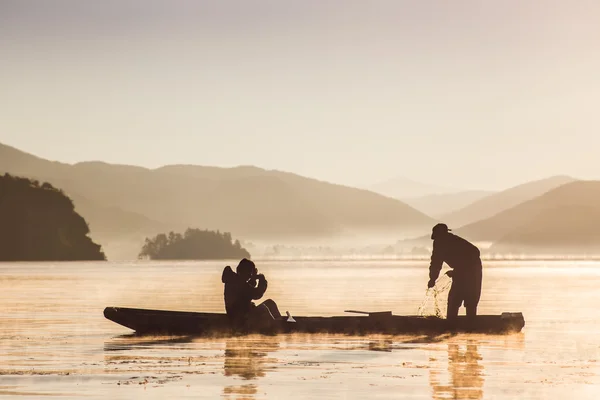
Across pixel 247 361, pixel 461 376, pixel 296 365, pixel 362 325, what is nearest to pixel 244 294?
pixel 362 325

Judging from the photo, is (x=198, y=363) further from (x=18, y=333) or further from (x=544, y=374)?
(x=18, y=333)

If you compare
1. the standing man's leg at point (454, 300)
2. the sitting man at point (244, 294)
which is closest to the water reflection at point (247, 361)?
the sitting man at point (244, 294)

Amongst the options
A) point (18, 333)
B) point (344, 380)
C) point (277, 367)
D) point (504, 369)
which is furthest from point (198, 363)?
point (18, 333)

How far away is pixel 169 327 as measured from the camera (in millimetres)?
36469

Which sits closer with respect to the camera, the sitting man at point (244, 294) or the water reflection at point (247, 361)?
the water reflection at point (247, 361)

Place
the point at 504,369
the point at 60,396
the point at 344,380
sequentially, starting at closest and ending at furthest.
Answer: the point at 60,396, the point at 344,380, the point at 504,369

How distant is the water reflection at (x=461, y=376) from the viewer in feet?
71.6

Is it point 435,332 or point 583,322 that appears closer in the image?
point 435,332

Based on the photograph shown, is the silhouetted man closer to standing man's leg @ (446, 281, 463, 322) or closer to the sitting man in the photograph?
standing man's leg @ (446, 281, 463, 322)

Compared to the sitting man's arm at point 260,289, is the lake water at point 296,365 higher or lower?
lower

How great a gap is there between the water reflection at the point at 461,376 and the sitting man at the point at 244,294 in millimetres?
6479

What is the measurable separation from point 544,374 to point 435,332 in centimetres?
1003

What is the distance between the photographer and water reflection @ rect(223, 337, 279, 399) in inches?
892

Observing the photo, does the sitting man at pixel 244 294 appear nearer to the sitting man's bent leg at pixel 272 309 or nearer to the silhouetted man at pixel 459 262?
the sitting man's bent leg at pixel 272 309
